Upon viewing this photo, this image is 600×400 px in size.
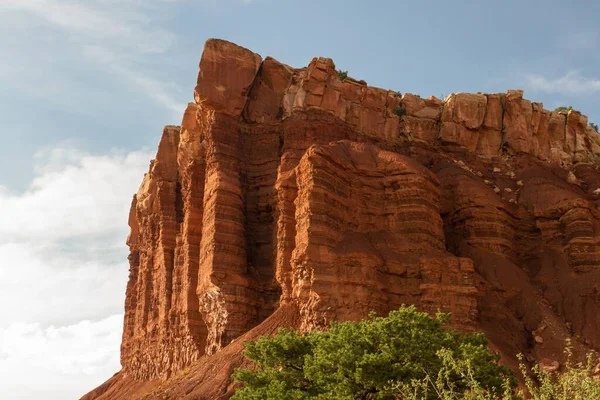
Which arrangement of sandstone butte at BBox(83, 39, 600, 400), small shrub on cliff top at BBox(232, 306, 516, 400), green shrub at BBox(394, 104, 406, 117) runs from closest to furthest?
small shrub on cliff top at BBox(232, 306, 516, 400)
sandstone butte at BBox(83, 39, 600, 400)
green shrub at BBox(394, 104, 406, 117)

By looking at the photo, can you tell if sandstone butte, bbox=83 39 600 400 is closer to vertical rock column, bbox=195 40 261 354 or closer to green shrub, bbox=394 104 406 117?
vertical rock column, bbox=195 40 261 354

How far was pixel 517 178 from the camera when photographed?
5862cm

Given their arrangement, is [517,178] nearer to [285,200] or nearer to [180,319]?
[285,200]

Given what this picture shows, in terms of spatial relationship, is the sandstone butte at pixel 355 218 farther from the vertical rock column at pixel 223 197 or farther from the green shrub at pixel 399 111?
the green shrub at pixel 399 111

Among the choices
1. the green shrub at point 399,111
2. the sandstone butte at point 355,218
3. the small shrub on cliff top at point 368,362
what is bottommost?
the small shrub on cliff top at point 368,362

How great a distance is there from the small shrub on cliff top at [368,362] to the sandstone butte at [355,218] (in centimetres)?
1034

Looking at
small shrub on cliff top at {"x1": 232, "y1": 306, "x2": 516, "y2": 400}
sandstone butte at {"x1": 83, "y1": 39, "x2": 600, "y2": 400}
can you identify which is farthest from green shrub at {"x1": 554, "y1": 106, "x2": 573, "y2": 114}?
small shrub on cliff top at {"x1": 232, "y1": 306, "x2": 516, "y2": 400}

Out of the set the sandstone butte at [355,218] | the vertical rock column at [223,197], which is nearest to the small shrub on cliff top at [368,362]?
the sandstone butte at [355,218]

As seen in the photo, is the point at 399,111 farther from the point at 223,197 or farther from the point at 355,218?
the point at 355,218

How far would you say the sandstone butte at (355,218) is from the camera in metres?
42.6

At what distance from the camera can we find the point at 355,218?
4531 cm

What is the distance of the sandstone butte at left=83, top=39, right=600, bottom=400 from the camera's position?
4256 centimetres

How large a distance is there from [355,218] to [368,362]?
65.6 feet

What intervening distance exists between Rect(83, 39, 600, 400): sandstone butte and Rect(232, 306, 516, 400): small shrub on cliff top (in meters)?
10.3
